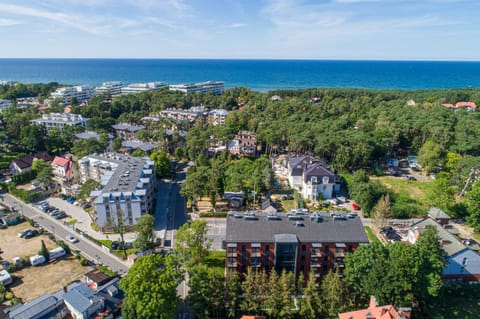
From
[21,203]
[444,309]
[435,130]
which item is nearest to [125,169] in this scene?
[21,203]

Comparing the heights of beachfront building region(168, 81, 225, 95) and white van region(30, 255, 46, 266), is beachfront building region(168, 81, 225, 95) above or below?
above

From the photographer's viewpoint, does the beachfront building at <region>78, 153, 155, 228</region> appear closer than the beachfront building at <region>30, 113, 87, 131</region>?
Yes

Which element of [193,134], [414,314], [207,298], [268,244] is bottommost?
[414,314]

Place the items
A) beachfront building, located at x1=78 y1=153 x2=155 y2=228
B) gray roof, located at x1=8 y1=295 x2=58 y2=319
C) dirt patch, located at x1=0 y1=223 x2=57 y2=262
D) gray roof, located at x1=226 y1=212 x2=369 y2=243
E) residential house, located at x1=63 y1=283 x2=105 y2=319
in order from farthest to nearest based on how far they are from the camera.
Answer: beachfront building, located at x1=78 y1=153 x2=155 y2=228, dirt patch, located at x1=0 y1=223 x2=57 y2=262, gray roof, located at x1=226 y1=212 x2=369 y2=243, residential house, located at x1=63 y1=283 x2=105 y2=319, gray roof, located at x1=8 y1=295 x2=58 y2=319

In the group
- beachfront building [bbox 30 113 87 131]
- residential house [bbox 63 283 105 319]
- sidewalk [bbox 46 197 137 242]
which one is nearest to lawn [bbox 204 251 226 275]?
sidewalk [bbox 46 197 137 242]

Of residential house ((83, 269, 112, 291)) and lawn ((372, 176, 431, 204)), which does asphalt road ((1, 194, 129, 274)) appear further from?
lawn ((372, 176, 431, 204))

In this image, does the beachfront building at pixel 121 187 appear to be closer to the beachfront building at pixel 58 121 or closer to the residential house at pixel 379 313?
the residential house at pixel 379 313

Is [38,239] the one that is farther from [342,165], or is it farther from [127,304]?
[342,165]
